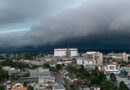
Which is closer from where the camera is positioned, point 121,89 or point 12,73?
point 121,89

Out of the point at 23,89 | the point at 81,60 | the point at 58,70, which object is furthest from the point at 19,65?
the point at 23,89

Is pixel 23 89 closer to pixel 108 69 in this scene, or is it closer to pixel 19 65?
pixel 108 69

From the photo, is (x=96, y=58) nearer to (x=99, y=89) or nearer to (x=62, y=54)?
(x=62, y=54)

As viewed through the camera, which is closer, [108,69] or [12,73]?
[12,73]

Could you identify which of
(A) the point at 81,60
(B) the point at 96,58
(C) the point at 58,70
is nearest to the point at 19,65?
(C) the point at 58,70

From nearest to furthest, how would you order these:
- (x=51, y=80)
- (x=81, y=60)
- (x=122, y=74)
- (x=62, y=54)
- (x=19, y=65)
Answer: (x=51, y=80) → (x=122, y=74) → (x=19, y=65) → (x=81, y=60) → (x=62, y=54)

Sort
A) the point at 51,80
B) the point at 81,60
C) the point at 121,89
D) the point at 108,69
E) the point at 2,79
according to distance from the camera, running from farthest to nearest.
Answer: the point at 81,60, the point at 108,69, the point at 2,79, the point at 51,80, the point at 121,89

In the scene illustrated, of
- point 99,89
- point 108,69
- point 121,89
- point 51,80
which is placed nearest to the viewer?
point 121,89

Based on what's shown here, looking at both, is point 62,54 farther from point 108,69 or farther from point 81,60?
point 108,69

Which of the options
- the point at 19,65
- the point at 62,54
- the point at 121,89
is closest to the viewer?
the point at 121,89
